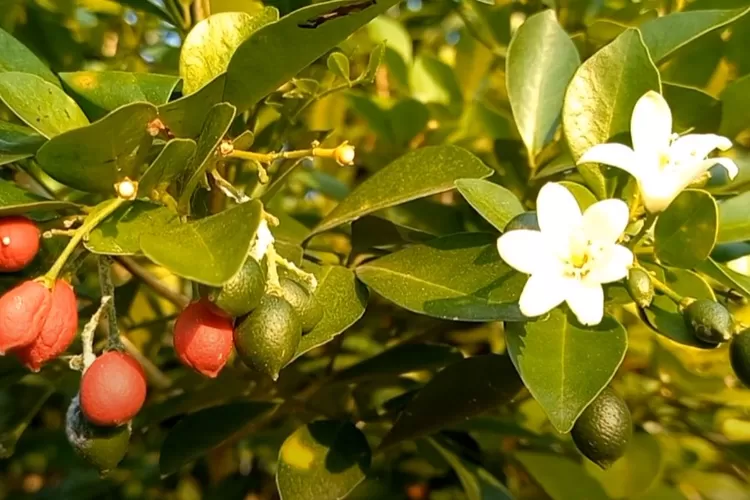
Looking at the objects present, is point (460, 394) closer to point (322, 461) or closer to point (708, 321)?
point (322, 461)

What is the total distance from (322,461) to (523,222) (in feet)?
1.00

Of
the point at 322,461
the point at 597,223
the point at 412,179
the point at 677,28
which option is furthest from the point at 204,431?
the point at 677,28

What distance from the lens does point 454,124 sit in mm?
1137

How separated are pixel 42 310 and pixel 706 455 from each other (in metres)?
1.10

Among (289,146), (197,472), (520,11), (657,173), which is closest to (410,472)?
(197,472)

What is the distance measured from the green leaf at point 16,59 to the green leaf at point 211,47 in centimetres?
10

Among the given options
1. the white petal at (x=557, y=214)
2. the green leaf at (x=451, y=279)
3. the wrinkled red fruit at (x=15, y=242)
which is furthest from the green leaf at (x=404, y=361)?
the wrinkled red fruit at (x=15, y=242)

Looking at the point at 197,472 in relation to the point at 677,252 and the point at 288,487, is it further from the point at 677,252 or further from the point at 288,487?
the point at 677,252

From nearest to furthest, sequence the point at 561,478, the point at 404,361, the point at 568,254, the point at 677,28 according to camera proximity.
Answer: the point at 568,254, the point at 677,28, the point at 404,361, the point at 561,478

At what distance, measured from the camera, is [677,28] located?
78 cm

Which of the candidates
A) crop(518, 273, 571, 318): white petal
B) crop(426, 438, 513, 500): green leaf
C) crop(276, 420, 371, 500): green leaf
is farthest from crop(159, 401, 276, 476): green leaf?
crop(518, 273, 571, 318): white petal

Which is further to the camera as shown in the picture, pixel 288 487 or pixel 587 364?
pixel 288 487

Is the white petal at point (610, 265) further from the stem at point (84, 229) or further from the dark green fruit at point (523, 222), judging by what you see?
the stem at point (84, 229)

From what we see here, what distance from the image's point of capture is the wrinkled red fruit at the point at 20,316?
1.80 ft
